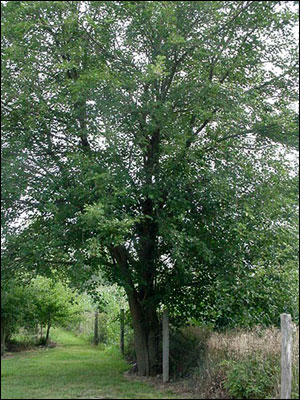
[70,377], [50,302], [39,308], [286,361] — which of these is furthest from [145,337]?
[39,308]

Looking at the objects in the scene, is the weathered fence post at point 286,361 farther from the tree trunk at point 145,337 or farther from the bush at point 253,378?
the tree trunk at point 145,337

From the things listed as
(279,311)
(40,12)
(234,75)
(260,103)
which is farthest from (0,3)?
(279,311)

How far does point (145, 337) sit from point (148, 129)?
4360 millimetres

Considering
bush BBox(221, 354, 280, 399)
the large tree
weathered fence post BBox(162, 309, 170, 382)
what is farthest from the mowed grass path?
the large tree

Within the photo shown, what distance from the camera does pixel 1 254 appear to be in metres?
8.88

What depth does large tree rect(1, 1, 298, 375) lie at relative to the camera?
27.5ft

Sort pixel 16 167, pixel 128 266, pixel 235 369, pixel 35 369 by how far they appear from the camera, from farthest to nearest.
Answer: pixel 35 369, pixel 128 266, pixel 16 167, pixel 235 369

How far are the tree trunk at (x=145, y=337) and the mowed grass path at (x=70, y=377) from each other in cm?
50

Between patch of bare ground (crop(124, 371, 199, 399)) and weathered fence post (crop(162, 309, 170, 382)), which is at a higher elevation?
weathered fence post (crop(162, 309, 170, 382))

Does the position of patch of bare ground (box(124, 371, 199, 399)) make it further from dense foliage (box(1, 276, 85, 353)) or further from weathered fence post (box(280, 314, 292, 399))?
dense foliage (box(1, 276, 85, 353))

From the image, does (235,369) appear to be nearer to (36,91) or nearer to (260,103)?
(260,103)

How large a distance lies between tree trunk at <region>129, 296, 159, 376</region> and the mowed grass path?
1.65 feet

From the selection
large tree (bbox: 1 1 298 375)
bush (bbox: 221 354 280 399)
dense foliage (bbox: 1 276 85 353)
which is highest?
large tree (bbox: 1 1 298 375)

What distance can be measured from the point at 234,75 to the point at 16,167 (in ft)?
14.1
